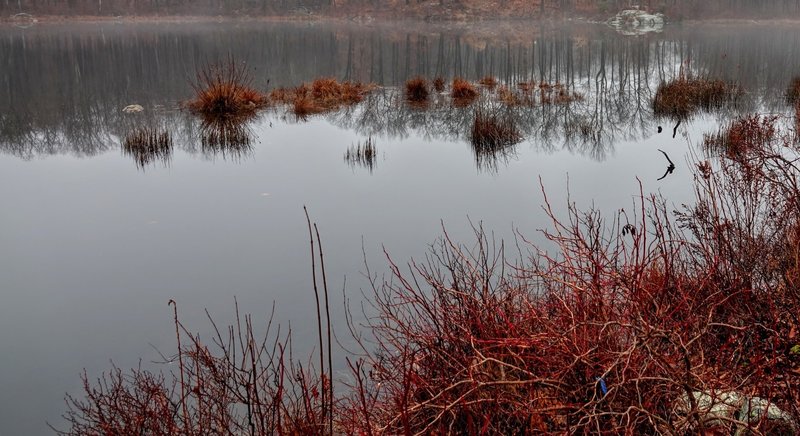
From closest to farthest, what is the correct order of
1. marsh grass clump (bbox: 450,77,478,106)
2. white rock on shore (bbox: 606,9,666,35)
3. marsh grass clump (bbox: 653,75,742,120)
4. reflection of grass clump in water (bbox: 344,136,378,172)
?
reflection of grass clump in water (bbox: 344,136,378,172) → marsh grass clump (bbox: 653,75,742,120) → marsh grass clump (bbox: 450,77,478,106) → white rock on shore (bbox: 606,9,666,35)

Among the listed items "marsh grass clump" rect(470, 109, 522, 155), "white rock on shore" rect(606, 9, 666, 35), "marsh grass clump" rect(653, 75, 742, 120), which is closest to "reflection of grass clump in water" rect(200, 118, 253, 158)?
"marsh grass clump" rect(470, 109, 522, 155)

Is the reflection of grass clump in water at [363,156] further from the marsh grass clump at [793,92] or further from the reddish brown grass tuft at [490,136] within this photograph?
the marsh grass clump at [793,92]

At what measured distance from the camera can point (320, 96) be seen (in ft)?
66.3

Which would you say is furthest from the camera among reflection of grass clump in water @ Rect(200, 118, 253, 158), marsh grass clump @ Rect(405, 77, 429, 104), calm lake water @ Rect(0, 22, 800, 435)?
marsh grass clump @ Rect(405, 77, 429, 104)

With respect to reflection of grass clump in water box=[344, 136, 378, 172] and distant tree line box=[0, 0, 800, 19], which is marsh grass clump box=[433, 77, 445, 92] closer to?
reflection of grass clump in water box=[344, 136, 378, 172]

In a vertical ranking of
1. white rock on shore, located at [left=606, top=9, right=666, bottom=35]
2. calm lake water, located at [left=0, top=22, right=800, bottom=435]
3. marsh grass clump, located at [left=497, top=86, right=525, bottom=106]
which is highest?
white rock on shore, located at [left=606, top=9, right=666, bottom=35]

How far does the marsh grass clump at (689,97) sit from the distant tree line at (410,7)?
4788cm

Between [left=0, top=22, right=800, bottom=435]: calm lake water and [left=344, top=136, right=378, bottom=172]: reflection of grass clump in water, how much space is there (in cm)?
21

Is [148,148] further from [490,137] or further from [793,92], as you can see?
[793,92]

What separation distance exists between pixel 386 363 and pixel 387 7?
6780 cm

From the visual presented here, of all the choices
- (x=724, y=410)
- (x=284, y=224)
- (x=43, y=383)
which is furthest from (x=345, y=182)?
(x=724, y=410)

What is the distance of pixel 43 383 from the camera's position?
525cm

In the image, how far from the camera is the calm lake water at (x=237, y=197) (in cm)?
621

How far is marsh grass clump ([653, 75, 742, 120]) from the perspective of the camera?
16.4 metres
